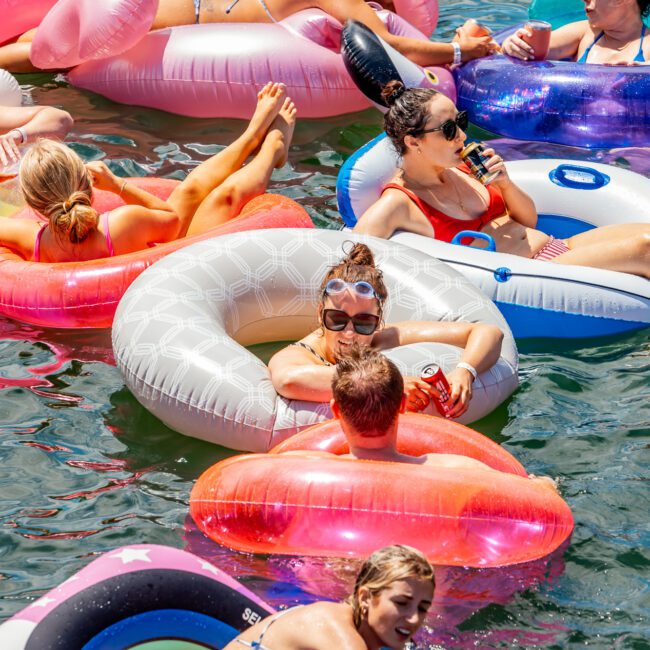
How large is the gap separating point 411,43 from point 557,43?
0.89 meters

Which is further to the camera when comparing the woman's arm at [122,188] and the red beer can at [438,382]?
the woman's arm at [122,188]

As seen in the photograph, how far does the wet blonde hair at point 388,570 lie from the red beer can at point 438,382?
1377 millimetres

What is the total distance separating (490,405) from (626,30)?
11.3ft

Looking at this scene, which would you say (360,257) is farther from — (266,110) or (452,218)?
(266,110)

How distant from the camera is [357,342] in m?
4.22

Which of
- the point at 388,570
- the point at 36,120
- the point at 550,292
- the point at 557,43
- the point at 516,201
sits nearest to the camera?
Answer: the point at 388,570

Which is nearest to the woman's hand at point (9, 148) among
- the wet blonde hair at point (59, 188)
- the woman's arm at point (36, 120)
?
the woman's arm at point (36, 120)

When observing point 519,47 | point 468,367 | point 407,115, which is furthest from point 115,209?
point 519,47

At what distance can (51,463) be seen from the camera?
4352mm

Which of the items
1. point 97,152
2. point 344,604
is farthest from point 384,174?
point 344,604

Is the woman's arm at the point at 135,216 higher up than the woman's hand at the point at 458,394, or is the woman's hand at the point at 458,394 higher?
the woman's arm at the point at 135,216

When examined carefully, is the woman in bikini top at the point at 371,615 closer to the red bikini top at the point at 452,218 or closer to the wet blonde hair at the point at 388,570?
the wet blonde hair at the point at 388,570

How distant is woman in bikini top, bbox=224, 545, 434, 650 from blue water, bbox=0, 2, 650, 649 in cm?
60

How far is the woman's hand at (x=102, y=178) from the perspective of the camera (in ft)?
17.4
